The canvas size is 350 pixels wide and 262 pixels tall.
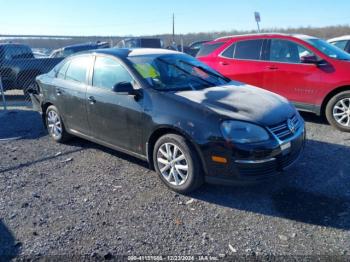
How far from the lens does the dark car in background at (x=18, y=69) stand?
998 cm

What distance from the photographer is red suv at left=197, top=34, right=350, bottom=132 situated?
607 centimetres

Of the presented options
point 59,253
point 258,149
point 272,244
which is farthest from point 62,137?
point 272,244

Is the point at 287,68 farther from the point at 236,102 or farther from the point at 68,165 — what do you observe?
the point at 68,165

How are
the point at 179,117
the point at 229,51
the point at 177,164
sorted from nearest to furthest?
Answer: the point at 179,117 < the point at 177,164 < the point at 229,51

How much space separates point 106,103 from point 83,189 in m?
1.18

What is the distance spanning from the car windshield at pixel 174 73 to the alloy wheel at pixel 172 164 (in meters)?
0.78

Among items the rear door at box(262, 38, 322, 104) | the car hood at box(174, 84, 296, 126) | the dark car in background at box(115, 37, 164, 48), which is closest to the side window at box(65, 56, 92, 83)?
the car hood at box(174, 84, 296, 126)

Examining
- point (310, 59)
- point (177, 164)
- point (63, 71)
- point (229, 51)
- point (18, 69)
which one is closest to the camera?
point (177, 164)

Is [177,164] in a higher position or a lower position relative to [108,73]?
lower

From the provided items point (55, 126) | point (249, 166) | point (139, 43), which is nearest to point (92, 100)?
point (55, 126)

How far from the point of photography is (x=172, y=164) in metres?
3.94

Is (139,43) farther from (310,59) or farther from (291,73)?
(310,59)

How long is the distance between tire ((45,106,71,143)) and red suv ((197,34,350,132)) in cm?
374

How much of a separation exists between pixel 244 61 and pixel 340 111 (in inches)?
86.9
